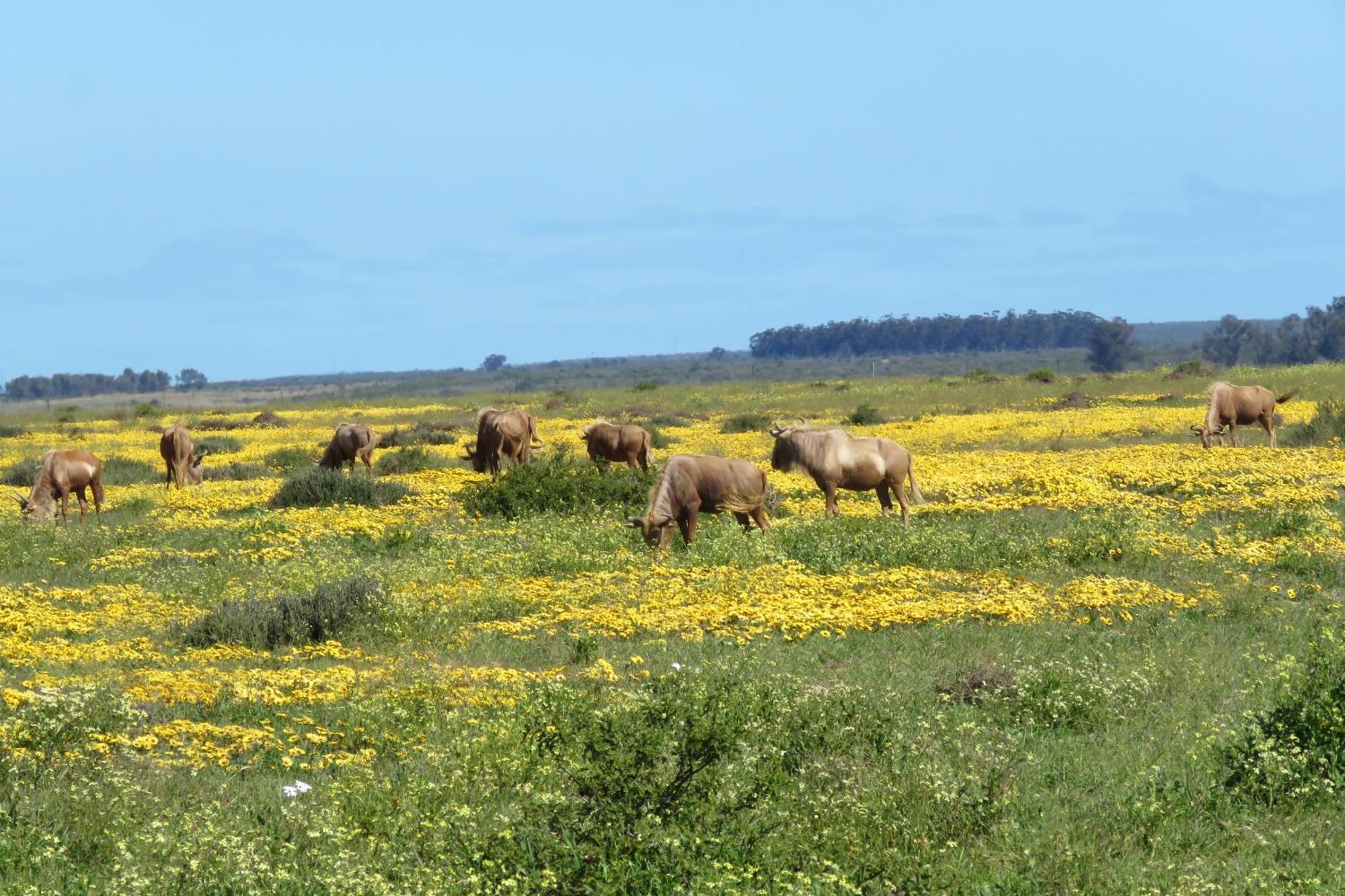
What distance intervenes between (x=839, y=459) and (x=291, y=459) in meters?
20.8

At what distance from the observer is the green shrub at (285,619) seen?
47.2 feet

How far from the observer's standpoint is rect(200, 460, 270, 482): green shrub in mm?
34250

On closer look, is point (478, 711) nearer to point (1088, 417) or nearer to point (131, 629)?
point (131, 629)

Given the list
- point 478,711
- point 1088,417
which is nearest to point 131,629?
point 478,711

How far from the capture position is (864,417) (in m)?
45.7

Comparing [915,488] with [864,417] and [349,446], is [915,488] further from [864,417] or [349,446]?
[864,417]

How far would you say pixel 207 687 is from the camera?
11.8 meters

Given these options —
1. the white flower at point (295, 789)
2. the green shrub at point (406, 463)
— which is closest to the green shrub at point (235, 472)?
the green shrub at point (406, 463)

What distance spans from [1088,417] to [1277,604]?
91.8ft

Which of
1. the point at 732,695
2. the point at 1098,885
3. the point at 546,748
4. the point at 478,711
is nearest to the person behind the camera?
the point at 1098,885

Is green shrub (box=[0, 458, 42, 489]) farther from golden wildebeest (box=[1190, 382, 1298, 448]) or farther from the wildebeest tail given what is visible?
golden wildebeest (box=[1190, 382, 1298, 448])

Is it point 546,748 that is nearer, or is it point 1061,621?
point 546,748

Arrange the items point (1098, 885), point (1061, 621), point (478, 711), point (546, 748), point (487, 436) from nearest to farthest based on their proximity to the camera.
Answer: point (1098, 885) < point (546, 748) < point (478, 711) < point (1061, 621) < point (487, 436)

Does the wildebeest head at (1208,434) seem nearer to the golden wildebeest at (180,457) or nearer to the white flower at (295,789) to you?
the golden wildebeest at (180,457)
